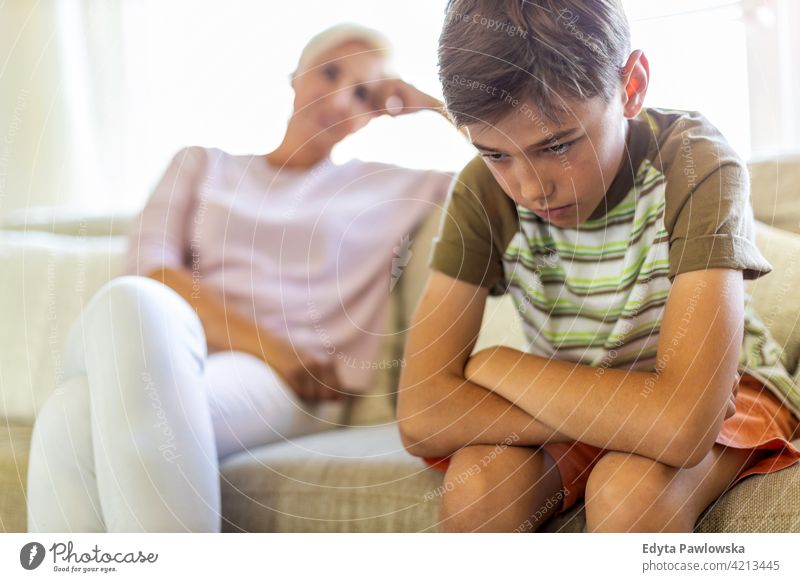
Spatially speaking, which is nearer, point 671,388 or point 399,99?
point 671,388

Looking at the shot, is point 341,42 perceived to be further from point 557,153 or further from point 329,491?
point 329,491

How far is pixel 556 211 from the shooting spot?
1.79ft

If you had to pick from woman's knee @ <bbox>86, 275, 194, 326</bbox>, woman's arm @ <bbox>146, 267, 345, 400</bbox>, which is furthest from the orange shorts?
woman's knee @ <bbox>86, 275, 194, 326</bbox>

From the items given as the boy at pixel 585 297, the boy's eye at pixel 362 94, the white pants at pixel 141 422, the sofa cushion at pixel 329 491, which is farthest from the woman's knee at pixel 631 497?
the boy's eye at pixel 362 94

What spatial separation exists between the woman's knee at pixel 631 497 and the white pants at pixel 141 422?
0.21 metres

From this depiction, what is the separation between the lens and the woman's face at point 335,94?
584mm

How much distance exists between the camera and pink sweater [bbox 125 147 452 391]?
59cm

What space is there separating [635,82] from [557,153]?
0.08 meters

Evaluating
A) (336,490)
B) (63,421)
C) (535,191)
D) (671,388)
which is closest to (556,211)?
(535,191)

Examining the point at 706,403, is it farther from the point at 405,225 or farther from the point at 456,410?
the point at 405,225

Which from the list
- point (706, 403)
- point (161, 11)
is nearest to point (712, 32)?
point (706, 403)

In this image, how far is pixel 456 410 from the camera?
521 mm

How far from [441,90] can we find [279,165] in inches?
5.6

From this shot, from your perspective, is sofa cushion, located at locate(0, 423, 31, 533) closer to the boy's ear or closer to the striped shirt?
the striped shirt
